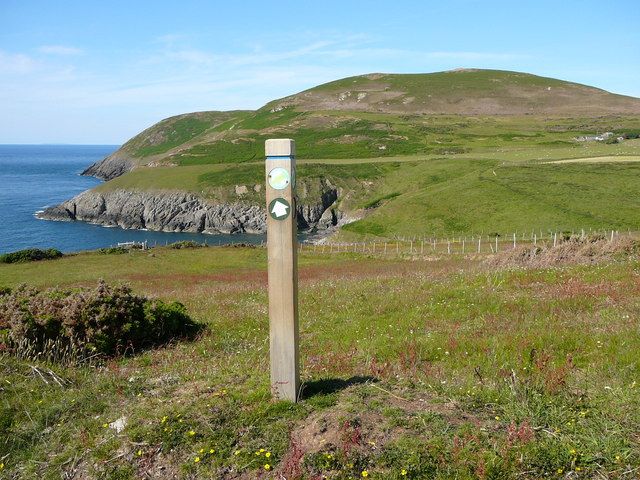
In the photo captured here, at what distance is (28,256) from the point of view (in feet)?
203

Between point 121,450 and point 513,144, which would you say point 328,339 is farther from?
point 513,144

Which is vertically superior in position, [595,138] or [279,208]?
[595,138]

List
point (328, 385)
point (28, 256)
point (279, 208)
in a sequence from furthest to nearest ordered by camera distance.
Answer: point (28, 256) < point (328, 385) < point (279, 208)

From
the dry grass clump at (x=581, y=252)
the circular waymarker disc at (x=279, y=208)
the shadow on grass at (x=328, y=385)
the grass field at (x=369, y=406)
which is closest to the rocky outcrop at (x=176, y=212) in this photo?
the dry grass clump at (x=581, y=252)

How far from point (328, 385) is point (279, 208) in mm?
3047

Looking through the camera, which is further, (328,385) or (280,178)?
(328,385)

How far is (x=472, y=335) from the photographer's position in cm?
1177

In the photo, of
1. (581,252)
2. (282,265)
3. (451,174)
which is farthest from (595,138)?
(282,265)

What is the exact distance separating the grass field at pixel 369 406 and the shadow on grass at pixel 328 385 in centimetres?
3

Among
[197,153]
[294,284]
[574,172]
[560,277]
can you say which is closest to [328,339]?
[294,284]

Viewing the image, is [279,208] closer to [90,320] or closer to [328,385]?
[328,385]

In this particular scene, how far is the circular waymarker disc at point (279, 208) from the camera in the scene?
7.57m

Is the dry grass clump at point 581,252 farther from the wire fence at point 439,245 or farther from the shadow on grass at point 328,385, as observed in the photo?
the wire fence at point 439,245

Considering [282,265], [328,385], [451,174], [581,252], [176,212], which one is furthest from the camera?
[176,212]
